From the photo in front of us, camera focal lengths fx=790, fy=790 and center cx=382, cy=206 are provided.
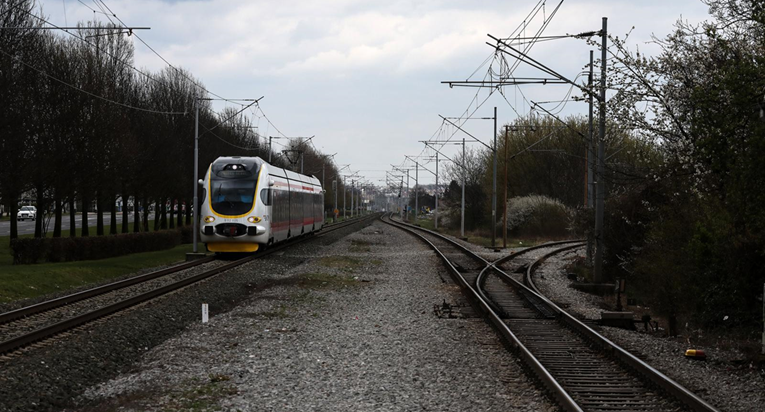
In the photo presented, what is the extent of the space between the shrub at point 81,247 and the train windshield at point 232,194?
5609mm

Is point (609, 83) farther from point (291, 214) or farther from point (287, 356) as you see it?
point (291, 214)

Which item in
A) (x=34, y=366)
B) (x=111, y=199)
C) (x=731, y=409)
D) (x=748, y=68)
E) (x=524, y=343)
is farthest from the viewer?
(x=111, y=199)

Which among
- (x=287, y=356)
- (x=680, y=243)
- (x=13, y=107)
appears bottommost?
(x=287, y=356)

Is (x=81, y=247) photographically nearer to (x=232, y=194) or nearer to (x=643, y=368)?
(x=232, y=194)

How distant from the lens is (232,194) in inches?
1174

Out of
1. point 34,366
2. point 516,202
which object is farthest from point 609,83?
point 516,202

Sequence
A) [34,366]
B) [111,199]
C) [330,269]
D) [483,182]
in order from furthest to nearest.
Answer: [483,182]
[111,199]
[330,269]
[34,366]

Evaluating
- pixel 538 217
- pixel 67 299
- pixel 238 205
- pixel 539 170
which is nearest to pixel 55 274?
pixel 67 299

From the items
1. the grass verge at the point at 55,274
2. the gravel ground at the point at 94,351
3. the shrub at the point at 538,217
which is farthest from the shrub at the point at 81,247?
the shrub at the point at 538,217

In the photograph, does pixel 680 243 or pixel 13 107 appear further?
pixel 13 107

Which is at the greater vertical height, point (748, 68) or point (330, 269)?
point (748, 68)

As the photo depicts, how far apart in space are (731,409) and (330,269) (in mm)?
19290

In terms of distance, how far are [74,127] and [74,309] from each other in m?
21.7

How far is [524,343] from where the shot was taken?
12516mm
